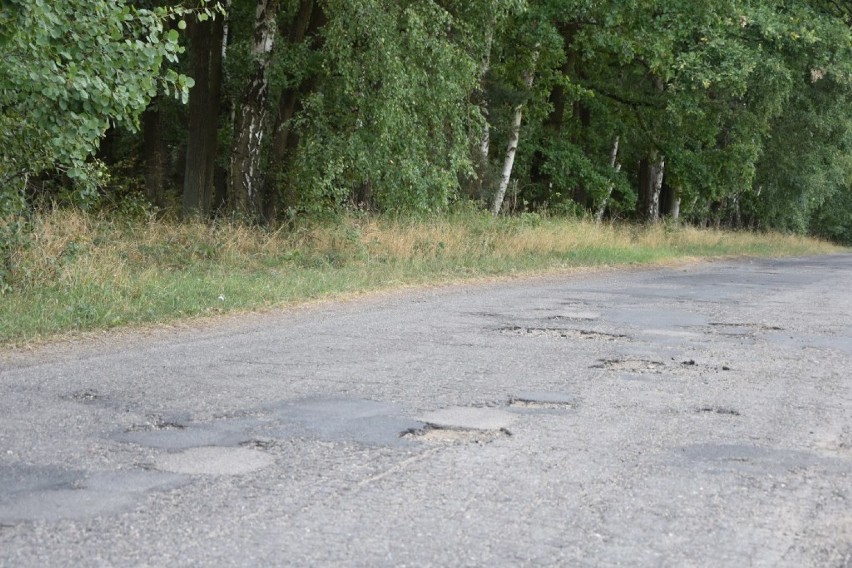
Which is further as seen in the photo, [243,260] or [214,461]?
[243,260]

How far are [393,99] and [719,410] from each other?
12.0 meters

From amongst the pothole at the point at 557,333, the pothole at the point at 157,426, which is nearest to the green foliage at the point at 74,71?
the pothole at the point at 557,333

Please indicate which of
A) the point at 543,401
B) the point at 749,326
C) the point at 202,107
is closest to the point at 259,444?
the point at 543,401

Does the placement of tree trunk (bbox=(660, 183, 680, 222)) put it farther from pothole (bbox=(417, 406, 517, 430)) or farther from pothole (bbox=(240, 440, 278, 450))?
pothole (bbox=(240, 440, 278, 450))

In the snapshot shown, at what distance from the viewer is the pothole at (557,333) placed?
10830 millimetres

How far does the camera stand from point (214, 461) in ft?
18.5

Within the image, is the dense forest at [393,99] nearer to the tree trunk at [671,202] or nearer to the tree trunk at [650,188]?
the tree trunk at [650,188]

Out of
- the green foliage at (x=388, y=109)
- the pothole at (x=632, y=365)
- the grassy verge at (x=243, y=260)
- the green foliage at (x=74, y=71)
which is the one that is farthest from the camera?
the green foliage at (x=388, y=109)

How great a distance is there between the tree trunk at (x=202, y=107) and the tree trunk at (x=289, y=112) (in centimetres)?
122

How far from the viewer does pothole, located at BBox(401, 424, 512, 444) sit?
624 centimetres

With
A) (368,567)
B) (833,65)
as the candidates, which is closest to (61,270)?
(368,567)

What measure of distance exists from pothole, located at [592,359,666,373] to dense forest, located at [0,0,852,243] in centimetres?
556

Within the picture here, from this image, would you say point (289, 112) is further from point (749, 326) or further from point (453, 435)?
point (453, 435)

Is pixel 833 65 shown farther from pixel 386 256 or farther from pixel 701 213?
pixel 701 213
